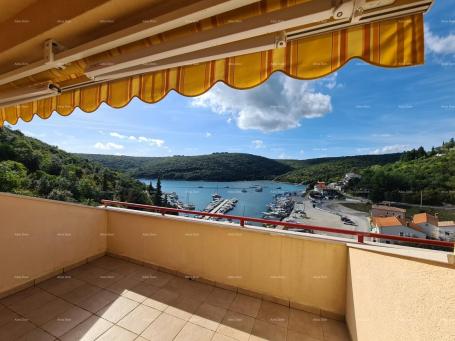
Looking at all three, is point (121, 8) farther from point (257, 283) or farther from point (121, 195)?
point (121, 195)

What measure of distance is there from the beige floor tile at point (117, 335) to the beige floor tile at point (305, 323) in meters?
1.60

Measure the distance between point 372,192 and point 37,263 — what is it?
5518mm

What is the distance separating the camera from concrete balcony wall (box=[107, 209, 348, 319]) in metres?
2.24

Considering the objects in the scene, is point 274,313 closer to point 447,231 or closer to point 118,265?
point 447,231

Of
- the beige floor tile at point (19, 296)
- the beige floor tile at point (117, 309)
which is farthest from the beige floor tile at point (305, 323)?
the beige floor tile at point (19, 296)

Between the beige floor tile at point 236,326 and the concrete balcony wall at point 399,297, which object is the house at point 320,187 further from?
the beige floor tile at point 236,326

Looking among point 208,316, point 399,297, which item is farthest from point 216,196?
point 399,297

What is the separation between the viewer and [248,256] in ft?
8.44

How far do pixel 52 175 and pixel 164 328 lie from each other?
56.0 ft

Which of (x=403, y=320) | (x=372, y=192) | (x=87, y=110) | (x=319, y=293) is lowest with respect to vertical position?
(x=319, y=293)

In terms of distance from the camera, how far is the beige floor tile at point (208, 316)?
2072 millimetres

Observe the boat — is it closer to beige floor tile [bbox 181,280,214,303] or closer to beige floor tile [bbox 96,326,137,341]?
beige floor tile [bbox 181,280,214,303]

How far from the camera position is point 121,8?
1161mm

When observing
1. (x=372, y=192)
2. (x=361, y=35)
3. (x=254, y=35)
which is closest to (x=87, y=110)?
(x=254, y=35)
